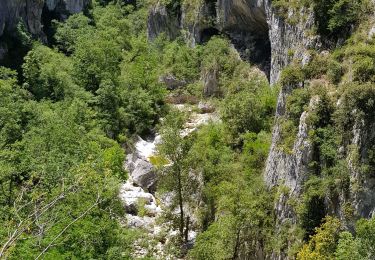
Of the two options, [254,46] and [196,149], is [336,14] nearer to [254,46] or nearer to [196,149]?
[196,149]

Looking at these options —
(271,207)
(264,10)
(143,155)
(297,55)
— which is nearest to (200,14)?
(264,10)

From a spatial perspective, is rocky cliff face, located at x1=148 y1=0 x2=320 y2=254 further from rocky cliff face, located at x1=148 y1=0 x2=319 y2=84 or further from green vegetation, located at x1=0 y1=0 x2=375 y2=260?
green vegetation, located at x1=0 y1=0 x2=375 y2=260

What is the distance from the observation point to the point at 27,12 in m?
59.1

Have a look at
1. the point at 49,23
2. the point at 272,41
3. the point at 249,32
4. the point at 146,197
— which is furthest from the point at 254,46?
the point at 49,23

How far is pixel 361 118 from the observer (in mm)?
22031

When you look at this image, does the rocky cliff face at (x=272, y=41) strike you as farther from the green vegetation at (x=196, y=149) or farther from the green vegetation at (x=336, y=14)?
the green vegetation at (x=336, y=14)

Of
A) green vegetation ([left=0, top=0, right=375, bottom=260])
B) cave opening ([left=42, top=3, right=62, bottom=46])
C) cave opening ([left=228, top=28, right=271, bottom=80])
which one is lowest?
green vegetation ([left=0, top=0, right=375, bottom=260])

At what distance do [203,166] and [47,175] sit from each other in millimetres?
10093

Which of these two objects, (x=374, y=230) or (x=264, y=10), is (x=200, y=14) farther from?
(x=374, y=230)

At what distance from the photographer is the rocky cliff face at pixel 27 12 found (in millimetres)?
54344

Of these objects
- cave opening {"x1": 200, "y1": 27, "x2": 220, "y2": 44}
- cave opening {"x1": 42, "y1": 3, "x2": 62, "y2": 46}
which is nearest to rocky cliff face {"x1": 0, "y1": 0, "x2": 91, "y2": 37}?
cave opening {"x1": 42, "y1": 3, "x2": 62, "y2": 46}

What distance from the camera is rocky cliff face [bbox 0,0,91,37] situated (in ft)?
178

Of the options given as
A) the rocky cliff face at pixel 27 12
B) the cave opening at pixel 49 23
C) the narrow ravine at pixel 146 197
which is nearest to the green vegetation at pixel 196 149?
the narrow ravine at pixel 146 197

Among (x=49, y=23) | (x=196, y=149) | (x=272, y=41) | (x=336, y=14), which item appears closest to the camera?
(x=336, y=14)
